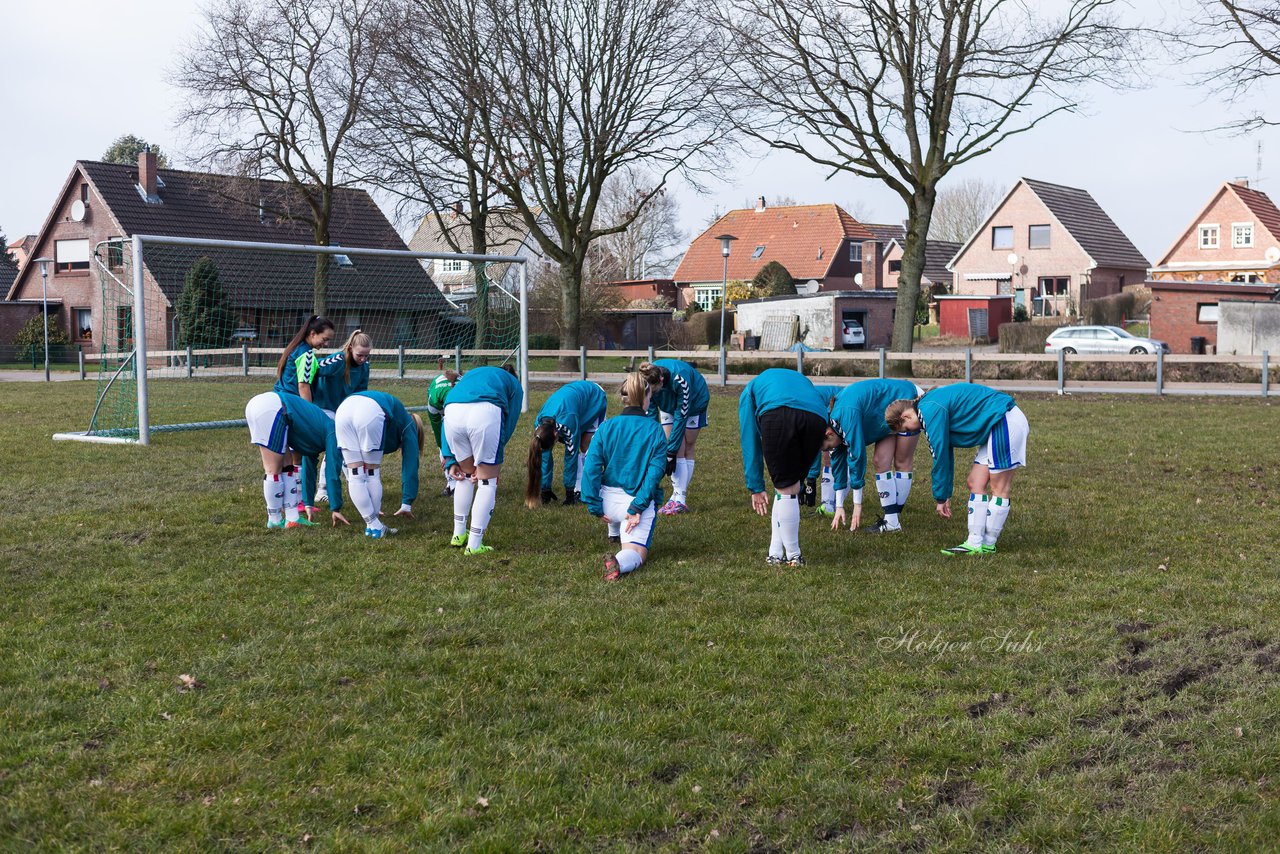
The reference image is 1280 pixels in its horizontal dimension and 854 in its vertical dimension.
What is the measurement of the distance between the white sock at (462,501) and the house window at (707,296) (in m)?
53.4

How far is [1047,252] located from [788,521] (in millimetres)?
55289

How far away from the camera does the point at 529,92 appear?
2967cm

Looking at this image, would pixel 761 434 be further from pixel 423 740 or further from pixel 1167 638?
pixel 423 740

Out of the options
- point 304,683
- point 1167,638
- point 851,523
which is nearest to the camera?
point 304,683

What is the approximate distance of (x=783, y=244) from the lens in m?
64.8

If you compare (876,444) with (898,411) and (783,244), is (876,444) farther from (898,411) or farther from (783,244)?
(783,244)

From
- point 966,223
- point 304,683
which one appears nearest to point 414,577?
point 304,683

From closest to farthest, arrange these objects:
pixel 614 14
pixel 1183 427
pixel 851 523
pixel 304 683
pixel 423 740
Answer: pixel 423 740
pixel 304 683
pixel 851 523
pixel 1183 427
pixel 614 14

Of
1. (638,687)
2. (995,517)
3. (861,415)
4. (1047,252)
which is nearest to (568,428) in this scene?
(861,415)

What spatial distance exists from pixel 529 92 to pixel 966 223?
201 ft

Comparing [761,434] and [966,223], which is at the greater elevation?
[966,223]

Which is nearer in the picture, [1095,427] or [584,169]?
[1095,427]

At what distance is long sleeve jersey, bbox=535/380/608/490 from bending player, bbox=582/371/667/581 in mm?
1096

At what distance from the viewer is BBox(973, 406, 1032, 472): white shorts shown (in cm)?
815
